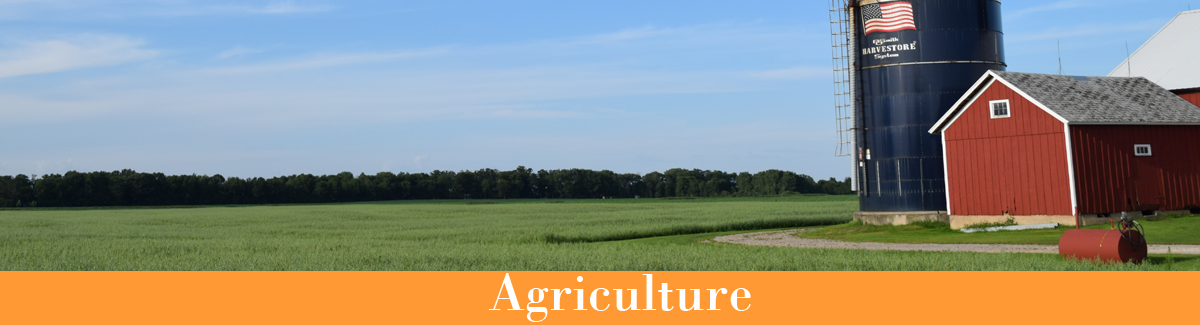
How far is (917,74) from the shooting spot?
31.4 m

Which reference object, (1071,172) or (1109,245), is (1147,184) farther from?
(1109,245)

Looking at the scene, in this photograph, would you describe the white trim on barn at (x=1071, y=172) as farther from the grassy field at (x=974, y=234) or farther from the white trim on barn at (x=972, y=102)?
the grassy field at (x=974, y=234)

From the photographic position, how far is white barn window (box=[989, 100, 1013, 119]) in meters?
28.6

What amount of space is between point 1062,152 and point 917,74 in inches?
228

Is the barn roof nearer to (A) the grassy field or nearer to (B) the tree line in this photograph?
(A) the grassy field

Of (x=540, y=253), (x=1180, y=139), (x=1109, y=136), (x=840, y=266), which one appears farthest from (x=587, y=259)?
(x=1180, y=139)

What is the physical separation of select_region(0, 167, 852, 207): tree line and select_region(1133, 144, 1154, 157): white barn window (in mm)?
122915

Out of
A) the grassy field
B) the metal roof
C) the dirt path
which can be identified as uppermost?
the metal roof

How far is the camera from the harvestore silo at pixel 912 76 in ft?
102

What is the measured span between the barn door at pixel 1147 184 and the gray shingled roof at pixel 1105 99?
132cm

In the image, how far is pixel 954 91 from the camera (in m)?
31.1

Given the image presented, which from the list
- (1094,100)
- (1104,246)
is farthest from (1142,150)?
(1104,246)

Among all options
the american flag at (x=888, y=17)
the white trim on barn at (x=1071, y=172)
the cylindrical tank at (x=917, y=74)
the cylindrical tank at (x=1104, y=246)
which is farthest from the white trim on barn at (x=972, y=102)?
the cylindrical tank at (x=1104, y=246)

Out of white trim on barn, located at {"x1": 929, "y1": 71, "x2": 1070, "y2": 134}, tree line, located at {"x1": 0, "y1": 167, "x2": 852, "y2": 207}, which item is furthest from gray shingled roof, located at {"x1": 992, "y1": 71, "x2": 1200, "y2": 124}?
tree line, located at {"x1": 0, "y1": 167, "x2": 852, "y2": 207}
